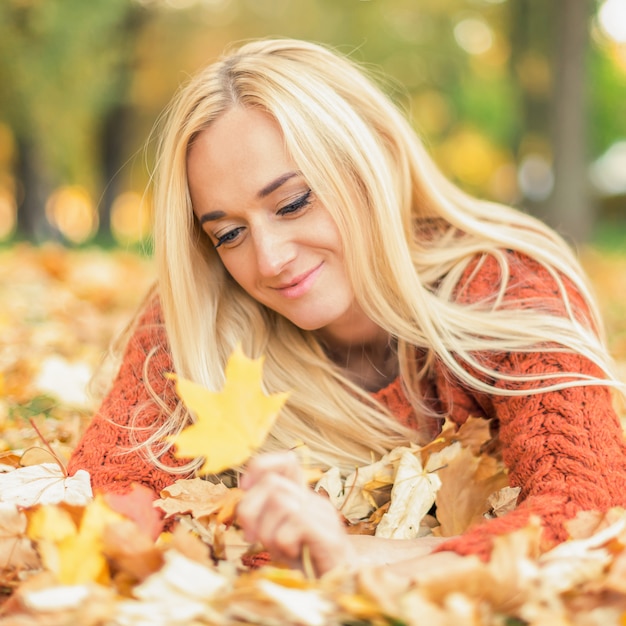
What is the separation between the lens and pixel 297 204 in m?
1.85

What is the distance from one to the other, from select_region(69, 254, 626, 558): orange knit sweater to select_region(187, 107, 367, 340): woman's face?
0.34 m

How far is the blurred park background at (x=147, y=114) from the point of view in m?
3.19

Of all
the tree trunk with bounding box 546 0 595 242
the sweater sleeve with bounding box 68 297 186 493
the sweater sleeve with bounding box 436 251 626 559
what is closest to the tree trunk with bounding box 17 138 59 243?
the tree trunk with bounding box 546 0 595 242

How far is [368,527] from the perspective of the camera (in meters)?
1.72

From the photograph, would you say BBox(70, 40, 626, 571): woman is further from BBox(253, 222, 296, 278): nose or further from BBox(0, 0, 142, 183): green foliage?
BBox(0, 0, 142, 183): green foliage

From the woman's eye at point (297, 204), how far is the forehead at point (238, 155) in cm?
7

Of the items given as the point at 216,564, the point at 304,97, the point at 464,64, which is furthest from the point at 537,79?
the point at 216,564

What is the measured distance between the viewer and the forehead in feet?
5.95

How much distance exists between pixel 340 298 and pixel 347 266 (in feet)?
0.27

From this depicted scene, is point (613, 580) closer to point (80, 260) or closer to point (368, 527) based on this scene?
point (368, 527)

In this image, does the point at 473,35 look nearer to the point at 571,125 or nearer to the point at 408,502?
the point at 571,125

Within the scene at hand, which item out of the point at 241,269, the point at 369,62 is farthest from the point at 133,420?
the point at 369,62

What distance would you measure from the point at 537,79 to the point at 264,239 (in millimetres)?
10936

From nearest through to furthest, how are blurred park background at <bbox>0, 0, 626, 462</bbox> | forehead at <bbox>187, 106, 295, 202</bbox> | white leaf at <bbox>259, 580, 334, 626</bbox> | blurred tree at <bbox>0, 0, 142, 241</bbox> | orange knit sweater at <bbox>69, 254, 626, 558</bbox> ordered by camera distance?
white leaf at <bbox>259, 580, 334, 626</bbox>, orange knit sweater at <bbox>69, 254, 626, 558</bbox>, forehead at <bbox>187, 106, 295, 202</bbox>, blurred park background at <bbox>0, 0, 626, 462</bbox>, blurred tree at <bbox>0, 0, 142, 241</bbox>
